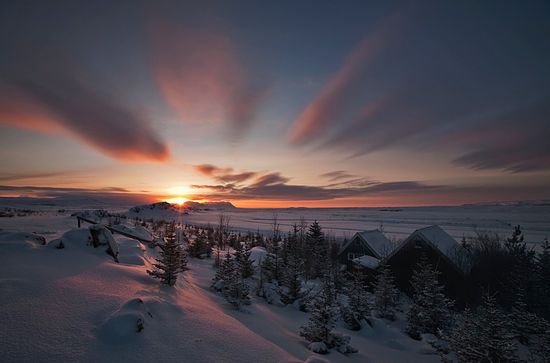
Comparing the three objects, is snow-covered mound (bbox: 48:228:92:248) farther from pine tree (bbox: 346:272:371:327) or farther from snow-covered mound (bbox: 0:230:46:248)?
pine tree (bbox: 346:272:371:327)

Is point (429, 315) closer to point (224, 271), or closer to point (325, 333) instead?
point (325, 333)

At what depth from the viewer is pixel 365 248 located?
3222cm

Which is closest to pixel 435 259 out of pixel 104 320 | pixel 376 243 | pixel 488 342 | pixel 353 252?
pixel 376 243

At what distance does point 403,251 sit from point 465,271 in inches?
197

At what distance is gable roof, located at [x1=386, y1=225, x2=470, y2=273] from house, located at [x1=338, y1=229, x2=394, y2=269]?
6.45 meters

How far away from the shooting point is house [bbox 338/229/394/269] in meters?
31.8

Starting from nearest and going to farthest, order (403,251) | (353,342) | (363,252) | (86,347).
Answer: (86,347)
(353,342)
(403,251)
(363,252)

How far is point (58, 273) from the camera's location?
7738 millimetres

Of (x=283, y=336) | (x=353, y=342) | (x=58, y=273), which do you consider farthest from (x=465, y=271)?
(x=58, y=273)

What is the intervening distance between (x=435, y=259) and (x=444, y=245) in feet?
5.06

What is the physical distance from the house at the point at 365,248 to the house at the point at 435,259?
492cm

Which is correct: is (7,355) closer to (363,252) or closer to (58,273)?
(58,273)

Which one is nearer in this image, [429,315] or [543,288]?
[429,315]

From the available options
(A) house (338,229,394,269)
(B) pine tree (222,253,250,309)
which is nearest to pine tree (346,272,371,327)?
(B) pine tree (222,253,250,309)
